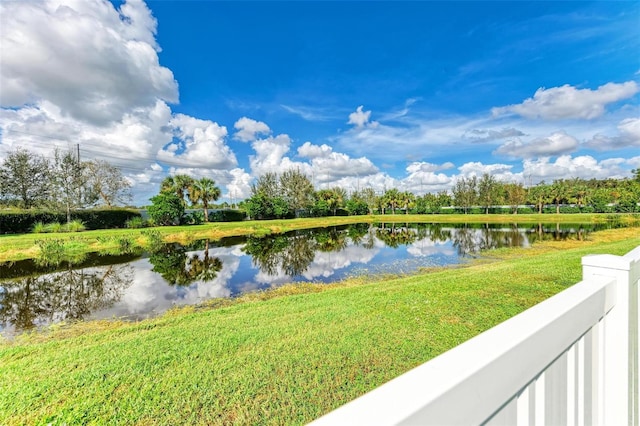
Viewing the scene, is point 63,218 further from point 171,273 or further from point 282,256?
point 282,256

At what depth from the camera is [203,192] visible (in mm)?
32625

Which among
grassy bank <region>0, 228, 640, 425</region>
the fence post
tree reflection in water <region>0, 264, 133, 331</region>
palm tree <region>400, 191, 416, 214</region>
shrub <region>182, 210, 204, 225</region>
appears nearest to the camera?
the fence post

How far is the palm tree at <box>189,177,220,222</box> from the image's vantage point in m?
32.4

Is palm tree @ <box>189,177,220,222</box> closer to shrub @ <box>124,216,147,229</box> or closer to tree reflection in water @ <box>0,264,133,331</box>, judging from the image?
shrub @ <box>124,216,147,229</box>

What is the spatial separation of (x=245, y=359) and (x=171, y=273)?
331 inches

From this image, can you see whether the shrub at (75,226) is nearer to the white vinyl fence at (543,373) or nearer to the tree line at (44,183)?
the tree line at (44,183)

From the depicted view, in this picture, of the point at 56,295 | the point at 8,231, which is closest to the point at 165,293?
the point at 56,295

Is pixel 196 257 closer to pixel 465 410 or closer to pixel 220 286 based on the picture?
pixel 220 286

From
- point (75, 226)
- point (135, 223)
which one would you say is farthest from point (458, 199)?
point (75, 226)

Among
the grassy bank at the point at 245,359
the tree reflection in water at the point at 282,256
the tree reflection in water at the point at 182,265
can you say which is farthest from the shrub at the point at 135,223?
the grassy bank at the point at 245,359

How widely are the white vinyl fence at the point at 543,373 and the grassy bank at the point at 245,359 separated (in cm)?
201

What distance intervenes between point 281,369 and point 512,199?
48.5 metres

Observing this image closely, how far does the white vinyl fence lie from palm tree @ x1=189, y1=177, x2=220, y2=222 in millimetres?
33834

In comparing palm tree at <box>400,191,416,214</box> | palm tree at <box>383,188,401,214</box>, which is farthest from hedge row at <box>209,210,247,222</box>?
palm tree at <box>400,191,416,214</box>
